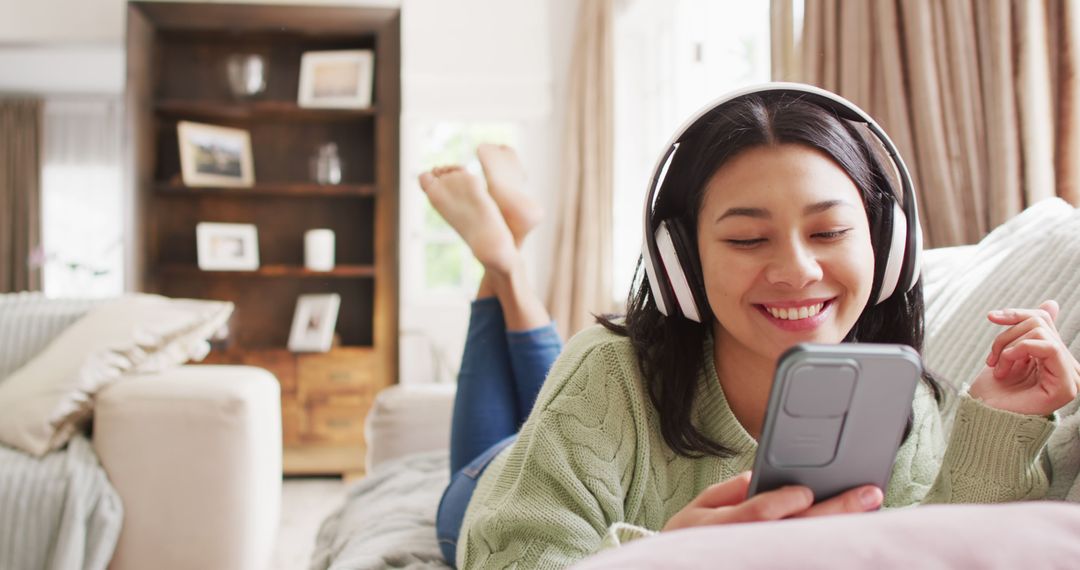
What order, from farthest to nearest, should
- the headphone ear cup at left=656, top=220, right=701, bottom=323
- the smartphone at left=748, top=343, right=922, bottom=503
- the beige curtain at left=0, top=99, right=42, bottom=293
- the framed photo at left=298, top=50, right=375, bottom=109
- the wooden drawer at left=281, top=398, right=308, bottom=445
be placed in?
1. the beige curtain at left=0, top=99, right=42, bottom=293
2. the framed photo at left=298, top=50, right=375, bottom=109
3. the wooden drawer at left=281, top=398, right=308, bottom=445
4. the headphone ear cup at left=656, top=220, right=701, bottom=323
5. the smartphone at left=748, top=343, right=922, bottom=503

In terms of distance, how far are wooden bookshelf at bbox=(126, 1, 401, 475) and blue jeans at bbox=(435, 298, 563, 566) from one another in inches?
94.2

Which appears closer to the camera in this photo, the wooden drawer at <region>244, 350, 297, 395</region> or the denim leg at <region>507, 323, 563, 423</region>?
the denim leg at <region>507, 323, 563, 423</region>

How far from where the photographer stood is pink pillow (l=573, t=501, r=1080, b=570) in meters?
0.29

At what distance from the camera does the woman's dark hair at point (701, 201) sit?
0.80 m

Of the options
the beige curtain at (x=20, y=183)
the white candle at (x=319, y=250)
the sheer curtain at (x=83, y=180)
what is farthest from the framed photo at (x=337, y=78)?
the beige curtain at (x=20, y=183)

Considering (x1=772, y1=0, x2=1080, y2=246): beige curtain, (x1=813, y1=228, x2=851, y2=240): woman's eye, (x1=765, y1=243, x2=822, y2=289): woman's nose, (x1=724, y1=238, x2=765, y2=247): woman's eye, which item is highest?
(x1=772, y1=0, x2=1080, y2=246): beige curtain

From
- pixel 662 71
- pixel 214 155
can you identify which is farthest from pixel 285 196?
pixel 662 71

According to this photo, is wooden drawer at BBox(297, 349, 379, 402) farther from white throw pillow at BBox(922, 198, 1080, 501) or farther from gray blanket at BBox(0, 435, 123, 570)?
white throw pillow at BBox(922, 198, 1080, 501)

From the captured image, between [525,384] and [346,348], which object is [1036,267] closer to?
[525,384]

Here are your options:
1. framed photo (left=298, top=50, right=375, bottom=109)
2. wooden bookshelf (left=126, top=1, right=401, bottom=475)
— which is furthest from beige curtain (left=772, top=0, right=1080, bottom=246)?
framed photo (left=298, top=50, right=375, bottom=109)

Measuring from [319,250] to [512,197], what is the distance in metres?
2.38

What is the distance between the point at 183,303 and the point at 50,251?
20.2ft

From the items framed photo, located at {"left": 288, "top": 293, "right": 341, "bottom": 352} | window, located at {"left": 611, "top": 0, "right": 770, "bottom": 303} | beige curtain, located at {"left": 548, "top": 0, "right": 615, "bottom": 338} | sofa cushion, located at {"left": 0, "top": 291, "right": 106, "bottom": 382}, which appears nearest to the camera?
sofa cushion, located at {"left": 0, "top": 291, "right": 106, "bottom": 382}

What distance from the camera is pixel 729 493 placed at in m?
0.57
